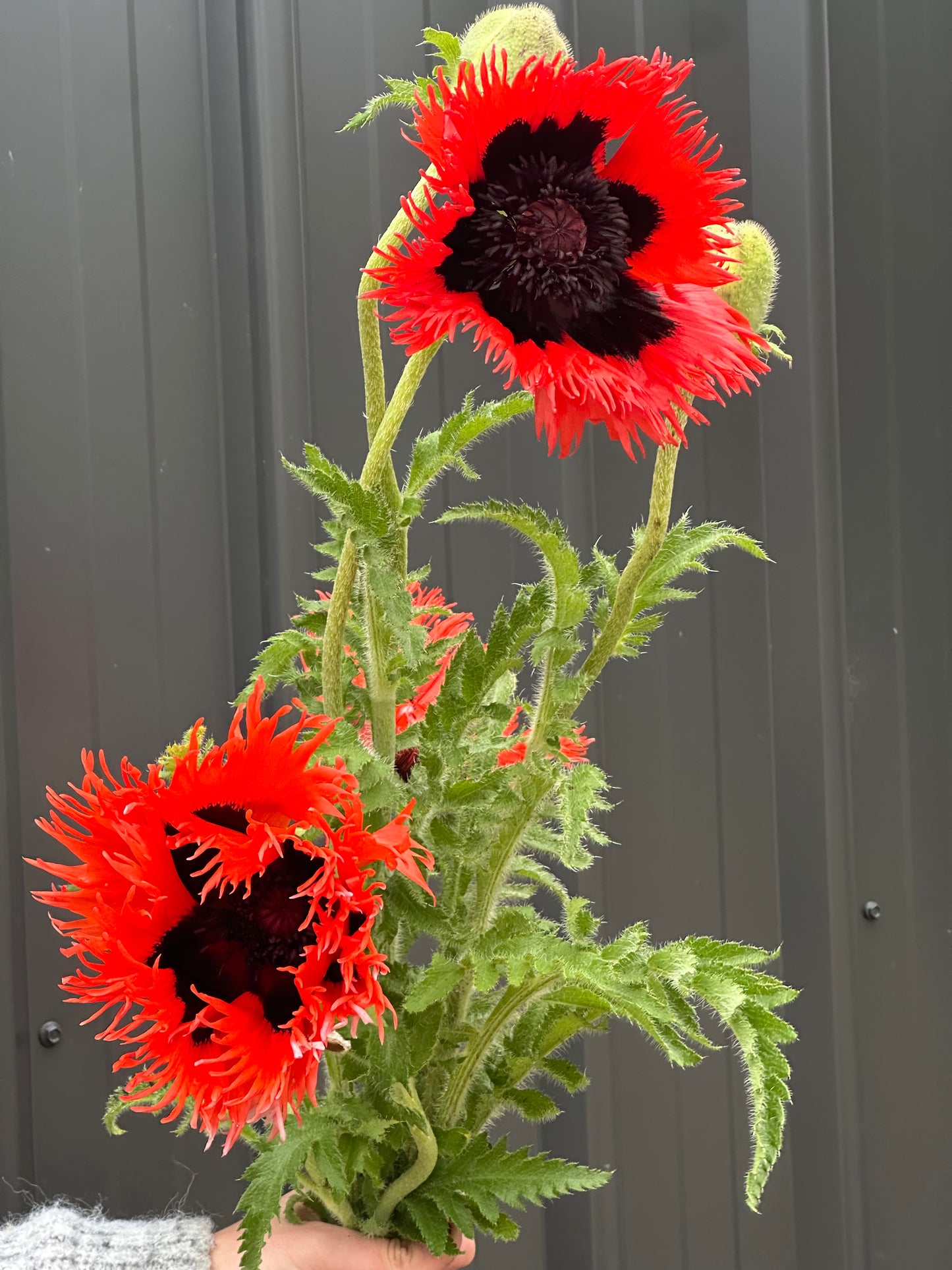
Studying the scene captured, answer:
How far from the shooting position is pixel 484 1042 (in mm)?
463

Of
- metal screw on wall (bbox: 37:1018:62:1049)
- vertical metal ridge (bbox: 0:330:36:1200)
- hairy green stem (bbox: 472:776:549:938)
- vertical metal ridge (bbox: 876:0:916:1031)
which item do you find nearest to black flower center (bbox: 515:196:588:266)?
hairy green stem (bbox: 472:776:549:938)

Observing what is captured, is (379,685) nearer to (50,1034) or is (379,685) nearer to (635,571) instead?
(635,571)

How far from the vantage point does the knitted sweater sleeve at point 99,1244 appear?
603mm

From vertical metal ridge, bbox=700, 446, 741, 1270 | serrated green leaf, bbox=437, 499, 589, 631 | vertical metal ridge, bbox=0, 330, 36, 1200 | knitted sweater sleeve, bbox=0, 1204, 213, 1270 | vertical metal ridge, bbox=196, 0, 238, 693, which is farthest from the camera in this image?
vertical metal ridge, bbox=700, 446, 741, 1270

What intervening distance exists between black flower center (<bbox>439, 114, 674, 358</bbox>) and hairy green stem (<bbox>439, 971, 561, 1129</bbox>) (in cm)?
26

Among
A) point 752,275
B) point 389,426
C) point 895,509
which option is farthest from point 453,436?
point 895,509

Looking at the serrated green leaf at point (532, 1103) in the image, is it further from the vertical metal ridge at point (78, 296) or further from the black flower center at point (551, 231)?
the vertical metal ridge at point (78, 296)

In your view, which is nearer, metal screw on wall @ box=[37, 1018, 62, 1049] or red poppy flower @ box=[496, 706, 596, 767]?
red poppy flower @ box=[496, 706, 596, 767]

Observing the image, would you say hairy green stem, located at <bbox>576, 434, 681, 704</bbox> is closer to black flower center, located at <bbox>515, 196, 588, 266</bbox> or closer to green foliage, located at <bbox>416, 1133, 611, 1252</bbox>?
black flower center, located at <bbox>515, 196, 588, 266</bbox>

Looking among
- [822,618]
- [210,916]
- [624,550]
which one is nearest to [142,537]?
[624,550]

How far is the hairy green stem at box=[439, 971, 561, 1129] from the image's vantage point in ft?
1.46

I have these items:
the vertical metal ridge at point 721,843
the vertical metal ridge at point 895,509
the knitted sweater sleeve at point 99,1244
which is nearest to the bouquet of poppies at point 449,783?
the knitted sweater sleeve at point 99,1244

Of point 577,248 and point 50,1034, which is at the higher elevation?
point 577,248

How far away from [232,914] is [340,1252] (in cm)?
23
